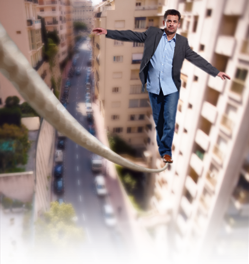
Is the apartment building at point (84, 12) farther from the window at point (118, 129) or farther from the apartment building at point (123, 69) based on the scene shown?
the window at point (118, 129)

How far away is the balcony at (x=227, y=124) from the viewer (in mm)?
1760

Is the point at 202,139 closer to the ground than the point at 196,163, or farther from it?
farther from it

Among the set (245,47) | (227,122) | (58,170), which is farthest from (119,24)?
(58,170)

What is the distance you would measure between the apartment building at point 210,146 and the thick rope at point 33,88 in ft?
4.16

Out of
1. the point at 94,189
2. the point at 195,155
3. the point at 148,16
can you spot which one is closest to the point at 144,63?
the point at 148,16

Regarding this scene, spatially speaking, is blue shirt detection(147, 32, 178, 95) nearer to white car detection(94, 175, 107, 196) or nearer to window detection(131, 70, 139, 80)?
window detection(131, 70, 139, 80)

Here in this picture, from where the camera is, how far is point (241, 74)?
1.56 metres

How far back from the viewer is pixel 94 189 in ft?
8.14

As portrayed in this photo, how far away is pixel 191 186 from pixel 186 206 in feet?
1.05

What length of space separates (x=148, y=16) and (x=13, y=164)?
1738 mm

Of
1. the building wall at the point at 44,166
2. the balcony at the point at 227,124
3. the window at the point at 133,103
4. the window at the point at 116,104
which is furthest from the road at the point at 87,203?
the balcony at the point at 227,124

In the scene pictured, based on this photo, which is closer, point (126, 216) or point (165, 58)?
point (165, 58)

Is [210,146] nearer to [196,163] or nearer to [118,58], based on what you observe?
[196,163]

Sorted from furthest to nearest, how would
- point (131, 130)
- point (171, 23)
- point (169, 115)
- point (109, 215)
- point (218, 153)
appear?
1. point (109, 215)
2. point (131, 130)
3. point (218, 153)
4. point (169, 115)
5. point (171, 23)
